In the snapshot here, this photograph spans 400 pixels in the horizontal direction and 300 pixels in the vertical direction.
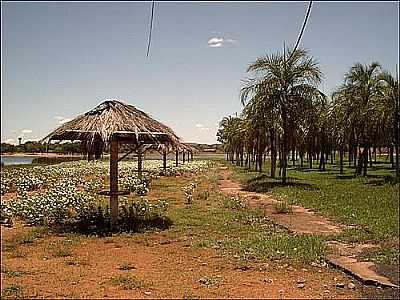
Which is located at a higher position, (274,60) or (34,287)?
(274,60)

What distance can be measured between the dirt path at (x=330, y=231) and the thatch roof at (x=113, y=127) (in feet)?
11.3

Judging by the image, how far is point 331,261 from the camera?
7754 mm

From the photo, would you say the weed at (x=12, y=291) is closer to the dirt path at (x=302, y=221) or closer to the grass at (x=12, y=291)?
the grass at (x=12, y=291)

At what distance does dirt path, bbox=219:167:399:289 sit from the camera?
22.7 ft

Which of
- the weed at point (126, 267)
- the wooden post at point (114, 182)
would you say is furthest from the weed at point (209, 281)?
the wooden post at point (114, 182)

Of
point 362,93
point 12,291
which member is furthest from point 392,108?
point 12,291

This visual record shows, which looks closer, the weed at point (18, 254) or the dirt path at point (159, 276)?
the dirt path at point (159, 276)

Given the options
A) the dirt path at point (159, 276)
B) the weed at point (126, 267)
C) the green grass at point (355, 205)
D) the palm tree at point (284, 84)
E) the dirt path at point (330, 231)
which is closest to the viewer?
the dirt path at point (159, 276)

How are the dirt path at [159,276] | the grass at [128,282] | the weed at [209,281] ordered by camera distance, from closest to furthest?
the dirt path at [159,276] < the grass at [128,282] < the weed at [209,281]

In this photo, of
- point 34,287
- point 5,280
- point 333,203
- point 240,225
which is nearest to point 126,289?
point 34,287

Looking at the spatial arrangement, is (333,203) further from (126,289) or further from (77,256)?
(126,289)

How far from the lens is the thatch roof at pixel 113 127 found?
35.8 ft

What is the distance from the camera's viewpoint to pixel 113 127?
10867 millimetres

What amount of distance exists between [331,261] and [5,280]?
14.8ft
